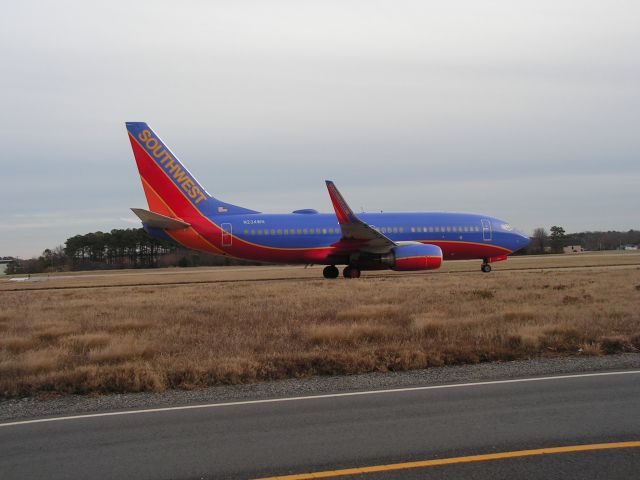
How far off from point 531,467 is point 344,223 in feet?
77.8

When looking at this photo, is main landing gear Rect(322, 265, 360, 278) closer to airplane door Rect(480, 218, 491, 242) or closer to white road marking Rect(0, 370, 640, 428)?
airplane door Rect(480, 218, 491, 242)

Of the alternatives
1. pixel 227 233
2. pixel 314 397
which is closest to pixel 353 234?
pixel 227 233

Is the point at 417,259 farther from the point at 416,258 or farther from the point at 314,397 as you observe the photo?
the point at 314,397

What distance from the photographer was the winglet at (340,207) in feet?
89.6

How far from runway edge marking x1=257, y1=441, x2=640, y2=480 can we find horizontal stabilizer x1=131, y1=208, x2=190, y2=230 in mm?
24351

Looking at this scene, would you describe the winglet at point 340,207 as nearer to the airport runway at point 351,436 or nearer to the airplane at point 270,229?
the airplane at point 270,229

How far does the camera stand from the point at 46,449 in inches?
241

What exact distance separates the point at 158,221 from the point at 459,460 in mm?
25870

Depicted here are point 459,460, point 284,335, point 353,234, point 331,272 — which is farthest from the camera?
point 331,272

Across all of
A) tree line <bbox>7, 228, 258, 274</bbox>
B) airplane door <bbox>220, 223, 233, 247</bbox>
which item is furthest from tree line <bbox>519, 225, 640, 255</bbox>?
airplane door <bbox>220, 223, 233, 247</bbox>

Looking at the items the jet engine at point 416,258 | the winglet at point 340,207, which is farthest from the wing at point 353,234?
the jet engine at point 416,258

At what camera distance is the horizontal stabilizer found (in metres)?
28.6

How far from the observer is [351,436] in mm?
6230

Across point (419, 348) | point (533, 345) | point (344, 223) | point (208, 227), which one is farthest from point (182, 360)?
point (208, 227)
